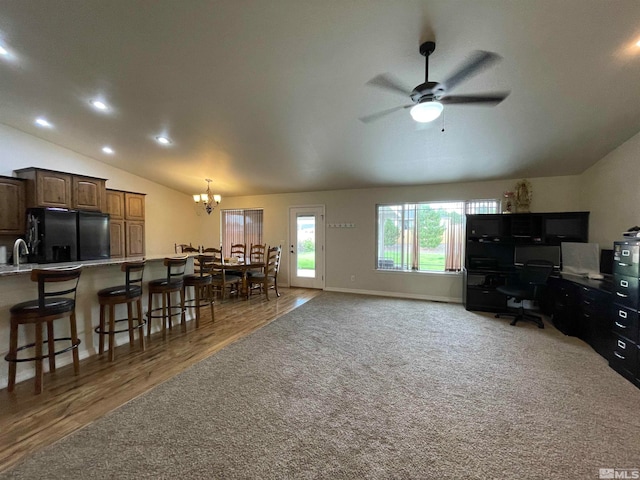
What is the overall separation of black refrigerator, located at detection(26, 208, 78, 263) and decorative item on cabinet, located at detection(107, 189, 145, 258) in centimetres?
87

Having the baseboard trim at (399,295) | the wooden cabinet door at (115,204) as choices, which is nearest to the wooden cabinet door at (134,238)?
the wooden cabinet door at (115,204)

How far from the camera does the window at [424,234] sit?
17.5 ft

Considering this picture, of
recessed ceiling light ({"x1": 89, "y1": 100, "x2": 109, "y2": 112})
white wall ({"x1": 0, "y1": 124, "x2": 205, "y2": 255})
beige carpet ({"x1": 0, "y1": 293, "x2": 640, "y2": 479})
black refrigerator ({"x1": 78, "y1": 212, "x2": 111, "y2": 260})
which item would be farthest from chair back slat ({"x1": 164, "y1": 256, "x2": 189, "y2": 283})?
white wall ({"x1": 0, "y1": 124, "x2": 205, "y2": 255})

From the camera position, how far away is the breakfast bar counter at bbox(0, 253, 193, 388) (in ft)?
7.61

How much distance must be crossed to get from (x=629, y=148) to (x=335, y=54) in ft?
12.9

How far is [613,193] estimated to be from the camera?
12.0 ft

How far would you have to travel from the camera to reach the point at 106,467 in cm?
152

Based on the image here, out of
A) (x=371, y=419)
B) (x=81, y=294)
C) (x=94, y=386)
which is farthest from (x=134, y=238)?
(x=371, y=419)

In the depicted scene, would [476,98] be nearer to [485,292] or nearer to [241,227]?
[485,292]

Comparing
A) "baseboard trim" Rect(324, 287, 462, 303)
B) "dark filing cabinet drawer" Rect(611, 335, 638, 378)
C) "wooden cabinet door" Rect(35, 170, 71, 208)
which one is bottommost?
"baseboard trim" Rect(324, 287, 462, 303)

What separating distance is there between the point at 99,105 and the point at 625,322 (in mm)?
6390

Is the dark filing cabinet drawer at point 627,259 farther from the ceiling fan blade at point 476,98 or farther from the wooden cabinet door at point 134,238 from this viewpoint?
the wooden cabinet door at point 134,238

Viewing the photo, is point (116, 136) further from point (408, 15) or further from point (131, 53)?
point (408, 15)

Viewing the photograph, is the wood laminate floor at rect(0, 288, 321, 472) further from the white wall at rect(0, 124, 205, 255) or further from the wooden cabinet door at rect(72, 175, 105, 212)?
the white wall at rect(0, 124, 205, 255)
